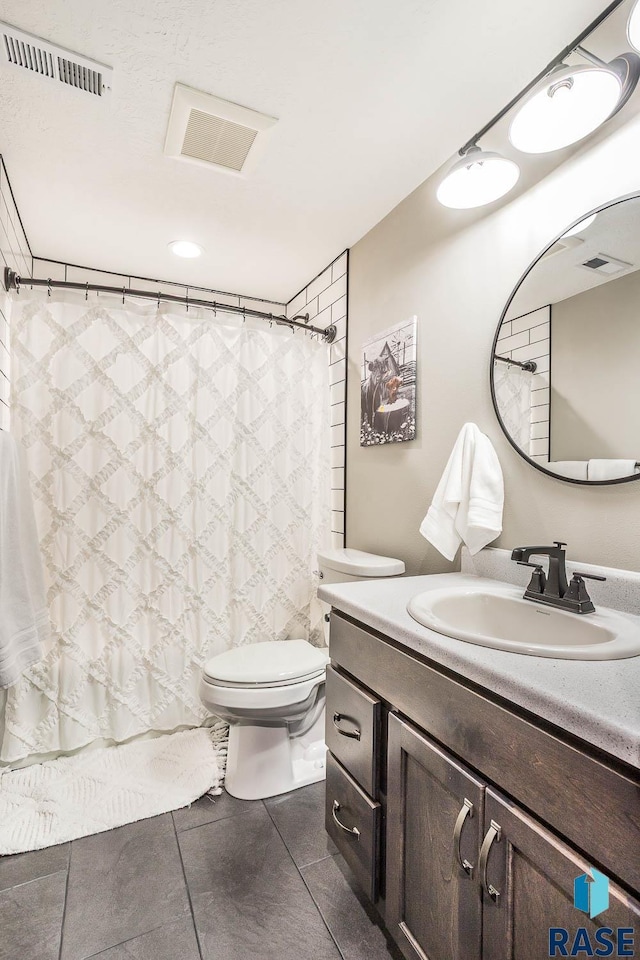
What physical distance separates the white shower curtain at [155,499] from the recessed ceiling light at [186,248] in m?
0.35

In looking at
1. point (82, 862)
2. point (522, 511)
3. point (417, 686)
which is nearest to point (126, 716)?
point (82, 862)

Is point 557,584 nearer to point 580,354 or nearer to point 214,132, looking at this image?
point 580,354

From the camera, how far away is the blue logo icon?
0.57m

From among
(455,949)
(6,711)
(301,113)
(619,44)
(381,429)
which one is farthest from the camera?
(381,429)

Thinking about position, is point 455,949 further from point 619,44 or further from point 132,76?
Result: point 132,76

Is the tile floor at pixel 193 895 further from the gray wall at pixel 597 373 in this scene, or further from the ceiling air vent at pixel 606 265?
the ceiling air vent at pixel 606 265

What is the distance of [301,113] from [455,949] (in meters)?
2.05

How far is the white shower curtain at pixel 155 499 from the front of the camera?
1854mm

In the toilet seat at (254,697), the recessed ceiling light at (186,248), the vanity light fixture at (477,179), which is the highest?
the recessed ceiling light at (186,248)

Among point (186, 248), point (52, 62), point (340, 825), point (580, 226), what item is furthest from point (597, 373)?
point (186, 248)

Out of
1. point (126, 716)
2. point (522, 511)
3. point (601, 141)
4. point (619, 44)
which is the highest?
point (619, 44)

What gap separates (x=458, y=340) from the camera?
1.55m

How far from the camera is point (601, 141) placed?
1.11 metres

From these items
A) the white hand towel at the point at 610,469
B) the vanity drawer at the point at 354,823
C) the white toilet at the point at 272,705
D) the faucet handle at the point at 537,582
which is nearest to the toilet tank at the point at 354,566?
the white toilet at the point at 272,705
